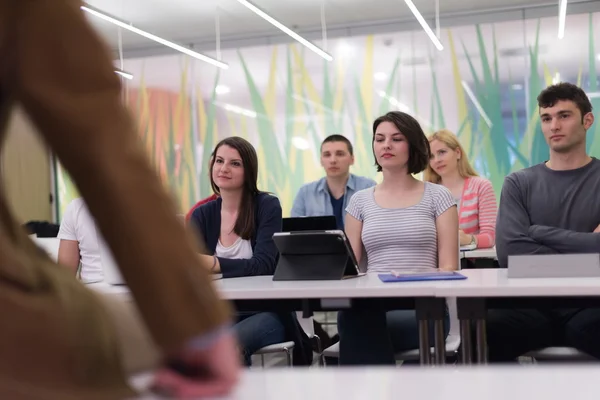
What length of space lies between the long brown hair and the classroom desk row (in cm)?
75

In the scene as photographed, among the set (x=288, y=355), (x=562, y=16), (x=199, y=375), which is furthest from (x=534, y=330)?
(x=562, y=16)

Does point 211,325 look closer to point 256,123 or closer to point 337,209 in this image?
point 337,209

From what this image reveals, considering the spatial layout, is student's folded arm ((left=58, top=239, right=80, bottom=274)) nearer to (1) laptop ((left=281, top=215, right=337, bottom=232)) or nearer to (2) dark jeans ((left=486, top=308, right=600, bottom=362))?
(1) laptop ((left=281, top=215, right=337, bottom=232))

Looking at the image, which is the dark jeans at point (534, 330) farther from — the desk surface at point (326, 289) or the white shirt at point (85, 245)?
the white shirt at point (85, 245)

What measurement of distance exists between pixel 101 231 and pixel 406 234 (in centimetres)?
283

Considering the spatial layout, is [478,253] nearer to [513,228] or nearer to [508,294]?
[513,228]

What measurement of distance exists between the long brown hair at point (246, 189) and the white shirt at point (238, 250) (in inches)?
1.2

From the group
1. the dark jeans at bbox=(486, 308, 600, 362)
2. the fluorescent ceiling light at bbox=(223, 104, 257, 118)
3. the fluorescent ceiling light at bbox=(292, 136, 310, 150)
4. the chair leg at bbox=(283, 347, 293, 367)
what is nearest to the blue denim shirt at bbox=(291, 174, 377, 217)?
the chair leg at bbox=(283, 347, 293, 367)

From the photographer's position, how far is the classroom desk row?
7.47 ft

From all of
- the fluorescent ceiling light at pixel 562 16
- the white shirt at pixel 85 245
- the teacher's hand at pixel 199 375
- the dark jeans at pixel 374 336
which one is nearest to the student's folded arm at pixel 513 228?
the dark jeans at pixel 374 336

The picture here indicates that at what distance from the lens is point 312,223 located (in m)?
2.99

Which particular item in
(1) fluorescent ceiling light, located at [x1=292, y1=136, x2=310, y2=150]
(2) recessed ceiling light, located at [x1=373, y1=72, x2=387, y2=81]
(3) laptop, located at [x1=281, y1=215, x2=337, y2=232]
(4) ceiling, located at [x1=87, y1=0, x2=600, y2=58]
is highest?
(4) ceiling, located at [x1=87, y1=0, x2=600, y2=58]

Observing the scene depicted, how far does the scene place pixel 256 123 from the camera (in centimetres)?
887

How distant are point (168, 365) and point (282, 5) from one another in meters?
7.68
